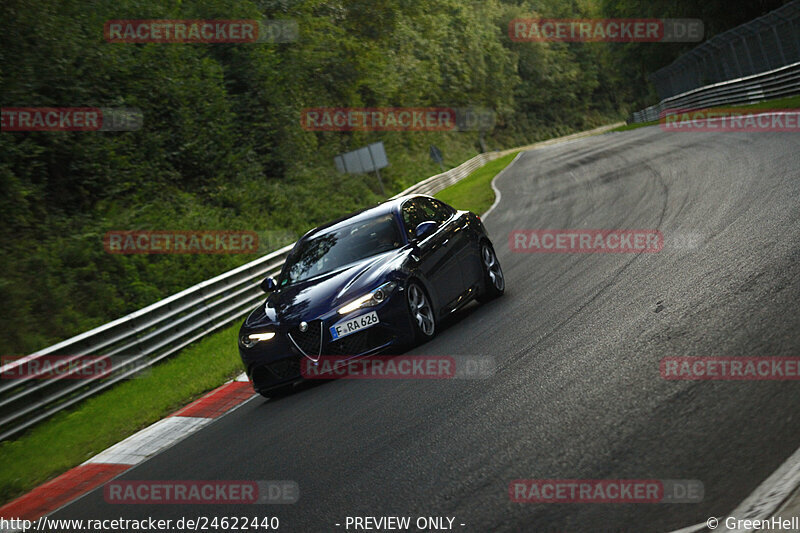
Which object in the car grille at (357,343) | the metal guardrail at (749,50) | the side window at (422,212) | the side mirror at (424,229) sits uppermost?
the metal guardrail at (749,50)

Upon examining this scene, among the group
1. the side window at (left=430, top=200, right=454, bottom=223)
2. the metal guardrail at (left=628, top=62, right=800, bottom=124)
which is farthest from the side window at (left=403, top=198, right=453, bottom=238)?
the metal guardrail at (left=628, top=62, right=800, bottom=124)

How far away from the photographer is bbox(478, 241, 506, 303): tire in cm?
973

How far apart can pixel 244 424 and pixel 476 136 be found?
69955 millimetres

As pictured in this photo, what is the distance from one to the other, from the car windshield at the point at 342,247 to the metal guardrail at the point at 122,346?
3.37 metres

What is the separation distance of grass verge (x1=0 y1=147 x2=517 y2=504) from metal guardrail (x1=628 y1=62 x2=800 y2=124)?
19.2 metres

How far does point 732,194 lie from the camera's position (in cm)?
1113

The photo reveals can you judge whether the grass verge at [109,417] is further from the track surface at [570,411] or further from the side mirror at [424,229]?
the side mirror at [424,229]

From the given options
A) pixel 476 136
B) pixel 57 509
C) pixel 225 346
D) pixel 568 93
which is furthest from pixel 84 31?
pixel 568 93

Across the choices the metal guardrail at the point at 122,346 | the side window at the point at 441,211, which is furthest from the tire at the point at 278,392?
the metal guardrail at the point at 122,346

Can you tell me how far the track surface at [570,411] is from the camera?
392 cm

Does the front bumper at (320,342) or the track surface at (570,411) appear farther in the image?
the front bumper at (320,342)

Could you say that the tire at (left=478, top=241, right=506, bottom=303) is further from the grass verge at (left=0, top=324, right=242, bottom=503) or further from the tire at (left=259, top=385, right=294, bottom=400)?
the grass verge at (left=0, top=324, right=242, bottom=503)

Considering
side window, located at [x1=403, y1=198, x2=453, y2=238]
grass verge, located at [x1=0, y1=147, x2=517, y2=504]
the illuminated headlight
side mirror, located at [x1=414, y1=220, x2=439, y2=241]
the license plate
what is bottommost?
grass verge, located at [x1=0, y1=147, x2=517, y2=504]

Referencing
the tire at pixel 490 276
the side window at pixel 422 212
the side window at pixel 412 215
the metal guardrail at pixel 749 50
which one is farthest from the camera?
the metal guardrail at pixel 749 50
